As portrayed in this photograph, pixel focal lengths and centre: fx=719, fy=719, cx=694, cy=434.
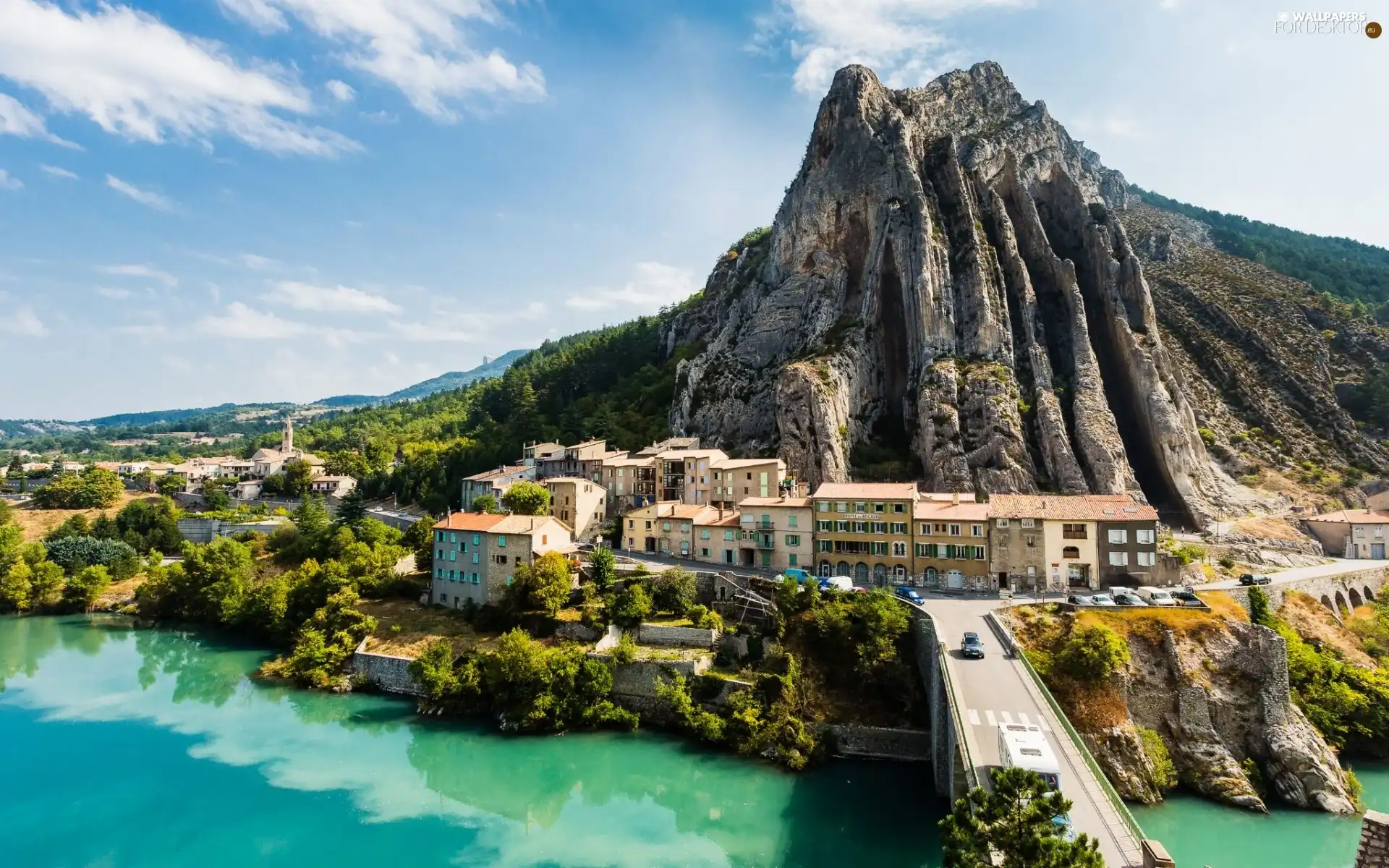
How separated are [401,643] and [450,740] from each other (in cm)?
943

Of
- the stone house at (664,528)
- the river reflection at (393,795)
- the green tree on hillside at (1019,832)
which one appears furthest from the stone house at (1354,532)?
the green tree on hillside at (1019,832)

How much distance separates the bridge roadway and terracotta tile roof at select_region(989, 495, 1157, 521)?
24.1ft

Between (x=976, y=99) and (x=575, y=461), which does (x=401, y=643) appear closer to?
(x=575, y=461)

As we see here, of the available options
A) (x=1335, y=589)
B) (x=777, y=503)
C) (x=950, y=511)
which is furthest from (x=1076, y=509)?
(x=777, y=503)

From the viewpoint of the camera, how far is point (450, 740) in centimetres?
3569

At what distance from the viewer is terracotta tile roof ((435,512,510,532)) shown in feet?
152

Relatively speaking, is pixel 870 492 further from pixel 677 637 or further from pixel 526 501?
pixel 526 501

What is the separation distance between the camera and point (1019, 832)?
15555 mm

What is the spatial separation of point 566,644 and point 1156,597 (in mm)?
30663

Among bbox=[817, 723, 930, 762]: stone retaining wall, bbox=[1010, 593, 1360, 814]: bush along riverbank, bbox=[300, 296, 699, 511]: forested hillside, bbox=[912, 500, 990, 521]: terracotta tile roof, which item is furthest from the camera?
bbox=[300, 296, 699, 511]: forested hillside

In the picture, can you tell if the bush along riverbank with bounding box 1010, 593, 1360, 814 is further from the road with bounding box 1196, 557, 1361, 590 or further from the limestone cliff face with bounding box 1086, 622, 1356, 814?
the road with bounding box 1196, 557, 1361, 590

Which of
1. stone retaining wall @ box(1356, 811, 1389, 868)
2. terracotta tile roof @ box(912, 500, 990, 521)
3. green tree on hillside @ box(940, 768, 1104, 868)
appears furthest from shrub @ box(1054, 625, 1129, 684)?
stone retaining wall @ box(1356, 811, 1389, 868)

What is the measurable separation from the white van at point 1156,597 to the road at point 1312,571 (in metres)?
4.01

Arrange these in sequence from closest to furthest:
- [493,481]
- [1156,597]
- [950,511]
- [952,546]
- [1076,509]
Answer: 1. [1156,597]
2. [1076,509]
3. [952,546]
4. [950,511]
5. [493,481]
